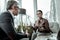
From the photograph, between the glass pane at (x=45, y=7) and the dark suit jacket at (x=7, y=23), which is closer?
the dark suit jacket at (x=7, y=23)

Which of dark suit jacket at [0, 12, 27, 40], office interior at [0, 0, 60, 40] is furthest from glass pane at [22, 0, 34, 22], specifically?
dark suit jacket at [0, 12, 27, 40]

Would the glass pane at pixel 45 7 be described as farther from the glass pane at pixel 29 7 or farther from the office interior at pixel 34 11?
the glass pane at pixel 29 7

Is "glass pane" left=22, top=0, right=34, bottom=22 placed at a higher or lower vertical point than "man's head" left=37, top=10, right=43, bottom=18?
higher

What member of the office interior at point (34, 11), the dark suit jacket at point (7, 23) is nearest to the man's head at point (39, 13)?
the office interior at point (34, 11)

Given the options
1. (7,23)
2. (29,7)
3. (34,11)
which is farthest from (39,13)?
(7,23)

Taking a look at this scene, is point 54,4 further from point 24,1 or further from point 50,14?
point 24,1

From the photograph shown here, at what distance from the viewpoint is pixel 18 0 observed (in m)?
2.29

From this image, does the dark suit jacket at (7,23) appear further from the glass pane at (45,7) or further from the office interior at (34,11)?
the glass pane at (45,7)

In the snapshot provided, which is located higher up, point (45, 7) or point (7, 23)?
point (45, 7)

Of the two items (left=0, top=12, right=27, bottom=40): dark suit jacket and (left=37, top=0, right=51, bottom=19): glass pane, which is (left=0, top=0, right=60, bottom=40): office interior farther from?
(left=0, top=12, right=27, bottom=40): dark suit jacket

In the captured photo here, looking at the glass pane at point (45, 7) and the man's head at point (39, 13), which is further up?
the glass pane at point (45, 7)

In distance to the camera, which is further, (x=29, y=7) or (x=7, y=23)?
(x=29, y=7)

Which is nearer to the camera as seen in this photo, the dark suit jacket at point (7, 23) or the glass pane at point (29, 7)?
the dark suit jacket at point (7, 23)

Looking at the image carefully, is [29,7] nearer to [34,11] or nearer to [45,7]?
[34,11]
